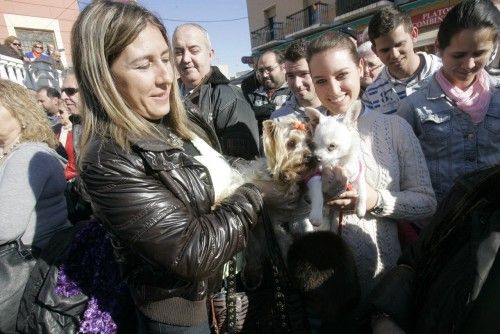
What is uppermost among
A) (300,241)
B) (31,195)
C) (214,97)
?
(214,97)

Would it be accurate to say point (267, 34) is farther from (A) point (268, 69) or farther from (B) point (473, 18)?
(B) point (473, 18)

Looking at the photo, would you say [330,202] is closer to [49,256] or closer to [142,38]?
[142,38]

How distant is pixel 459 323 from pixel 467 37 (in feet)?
5.21

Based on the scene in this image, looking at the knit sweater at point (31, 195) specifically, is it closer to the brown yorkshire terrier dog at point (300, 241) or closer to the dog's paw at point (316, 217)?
the brown yorkshire terrier dog at point (300, 241)

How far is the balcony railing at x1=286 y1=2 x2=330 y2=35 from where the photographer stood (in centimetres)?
1948

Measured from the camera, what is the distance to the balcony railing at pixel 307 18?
19.5 metres

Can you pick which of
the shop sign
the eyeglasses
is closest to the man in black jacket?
the eyeglasses

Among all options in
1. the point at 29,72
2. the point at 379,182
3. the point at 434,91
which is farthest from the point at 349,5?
the point at 379,182

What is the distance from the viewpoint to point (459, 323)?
1.04 meters

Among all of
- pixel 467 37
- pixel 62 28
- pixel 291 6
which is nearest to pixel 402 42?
pixel 467 37

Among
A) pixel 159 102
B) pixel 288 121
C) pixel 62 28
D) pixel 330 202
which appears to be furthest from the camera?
pixel 62 28

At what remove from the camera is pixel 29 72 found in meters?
8.84

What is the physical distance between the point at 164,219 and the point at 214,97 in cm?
176

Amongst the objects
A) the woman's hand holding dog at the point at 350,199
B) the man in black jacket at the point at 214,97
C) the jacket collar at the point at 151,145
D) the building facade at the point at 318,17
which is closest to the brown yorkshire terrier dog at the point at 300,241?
the woman's hand holding dog at the point at 350,199
